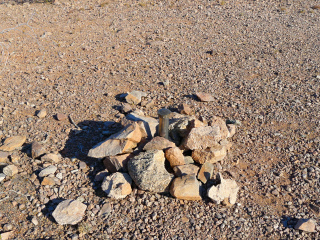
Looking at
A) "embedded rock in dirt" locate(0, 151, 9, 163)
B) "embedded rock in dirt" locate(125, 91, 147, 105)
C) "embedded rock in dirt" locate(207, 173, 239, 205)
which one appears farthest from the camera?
"embedded rock in dirt" locate(125, 91, 147, 105)

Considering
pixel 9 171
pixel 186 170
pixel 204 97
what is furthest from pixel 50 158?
pixel 204 97

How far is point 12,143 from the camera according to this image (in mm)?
4938

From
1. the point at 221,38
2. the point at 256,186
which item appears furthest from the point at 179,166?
the point at 221,38

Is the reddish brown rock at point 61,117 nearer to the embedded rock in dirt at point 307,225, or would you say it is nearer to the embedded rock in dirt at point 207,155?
the embedded rock in dirt at point 207,155

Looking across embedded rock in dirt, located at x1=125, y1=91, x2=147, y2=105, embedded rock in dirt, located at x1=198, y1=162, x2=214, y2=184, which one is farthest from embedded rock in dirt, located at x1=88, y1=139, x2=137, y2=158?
embedded rock in dirt, located at x1=125, y1=91, x2=147, y2=105

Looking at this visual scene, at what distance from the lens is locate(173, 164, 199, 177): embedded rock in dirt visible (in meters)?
4.26

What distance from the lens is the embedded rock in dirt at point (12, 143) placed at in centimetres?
487

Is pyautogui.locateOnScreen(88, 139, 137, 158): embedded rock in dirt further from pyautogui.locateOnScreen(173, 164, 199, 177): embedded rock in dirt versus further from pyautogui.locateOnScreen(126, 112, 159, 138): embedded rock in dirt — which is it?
pyautogui.locateOnScreen(173, 164, 199, 177): embedded rock in dirt

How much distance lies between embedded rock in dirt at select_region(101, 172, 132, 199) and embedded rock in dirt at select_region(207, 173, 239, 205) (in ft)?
3.49

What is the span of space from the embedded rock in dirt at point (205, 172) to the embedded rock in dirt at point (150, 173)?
45 cm

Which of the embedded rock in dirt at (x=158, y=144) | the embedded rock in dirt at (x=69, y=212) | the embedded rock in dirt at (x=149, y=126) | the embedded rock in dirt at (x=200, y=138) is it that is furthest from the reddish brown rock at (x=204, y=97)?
the embedded rock in dirt at (x=69, y=212)

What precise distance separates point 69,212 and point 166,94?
3.31 metres

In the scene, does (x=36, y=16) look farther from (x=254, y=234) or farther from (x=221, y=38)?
(x=254, y=234)

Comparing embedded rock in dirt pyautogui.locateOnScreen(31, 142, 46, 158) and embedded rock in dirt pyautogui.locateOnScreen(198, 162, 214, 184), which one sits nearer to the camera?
embedded rock in dirt pyautogui.locateOnScreen(198, 162, 214, 184)
